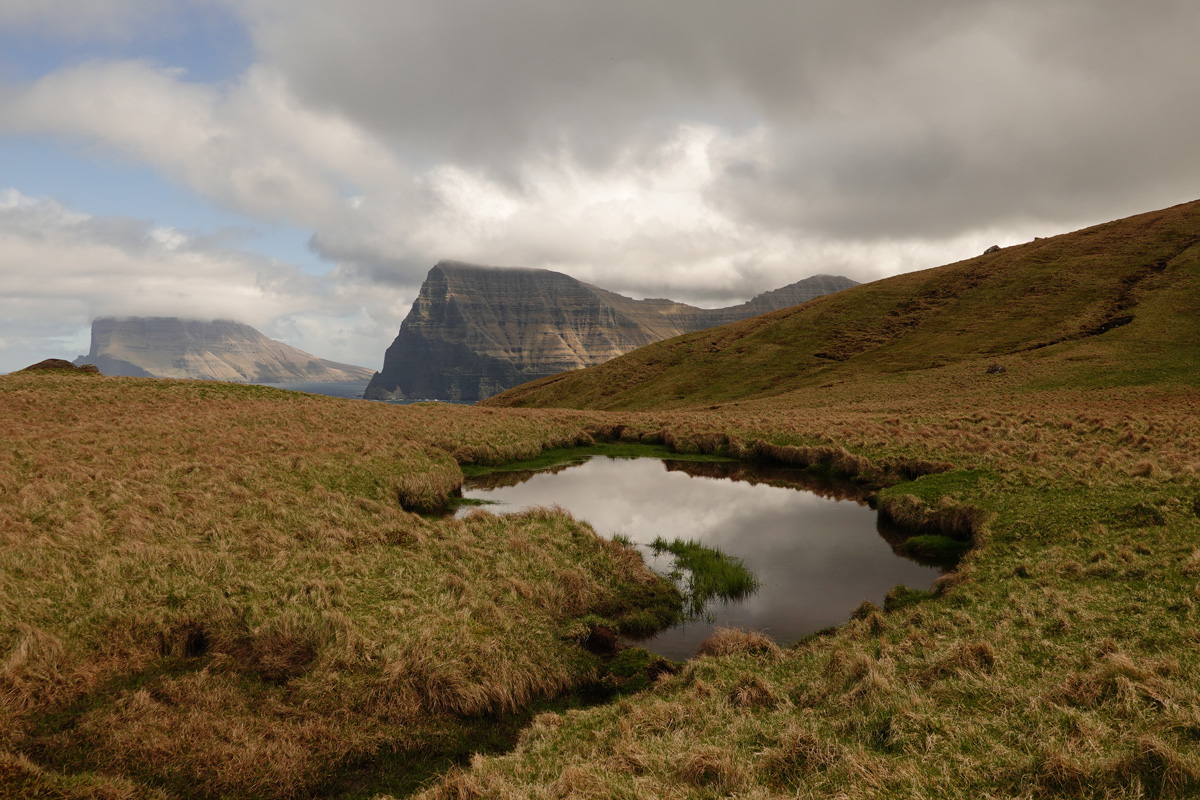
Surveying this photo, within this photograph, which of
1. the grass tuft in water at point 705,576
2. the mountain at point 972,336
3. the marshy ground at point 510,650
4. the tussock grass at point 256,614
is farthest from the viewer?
the mountain at point 972,336

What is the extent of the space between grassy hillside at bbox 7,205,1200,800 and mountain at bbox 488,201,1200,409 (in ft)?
119

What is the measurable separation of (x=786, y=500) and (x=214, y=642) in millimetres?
26632

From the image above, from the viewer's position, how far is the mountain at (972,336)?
67.9 m

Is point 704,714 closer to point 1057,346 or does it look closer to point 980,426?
point 980,426

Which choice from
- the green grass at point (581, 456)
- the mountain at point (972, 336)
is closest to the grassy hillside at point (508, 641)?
the green grass at point (581, 456)

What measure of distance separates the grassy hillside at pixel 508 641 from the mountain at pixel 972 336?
36.3 meters

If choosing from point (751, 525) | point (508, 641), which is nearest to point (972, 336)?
point (751, 525)

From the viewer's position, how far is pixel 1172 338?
68750 millimetres

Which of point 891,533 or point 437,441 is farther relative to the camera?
point 437,441

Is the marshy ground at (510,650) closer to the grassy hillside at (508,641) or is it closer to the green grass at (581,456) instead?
the grassy hillside at (508,641)

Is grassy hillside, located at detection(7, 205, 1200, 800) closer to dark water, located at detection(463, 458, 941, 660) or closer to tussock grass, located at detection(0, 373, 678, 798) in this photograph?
tussock grass, located at detection(0, 373, 678, 798)

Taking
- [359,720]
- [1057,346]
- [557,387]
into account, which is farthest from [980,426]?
[557,387]

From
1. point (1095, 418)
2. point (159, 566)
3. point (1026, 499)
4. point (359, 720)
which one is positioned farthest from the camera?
point (1095, 418)

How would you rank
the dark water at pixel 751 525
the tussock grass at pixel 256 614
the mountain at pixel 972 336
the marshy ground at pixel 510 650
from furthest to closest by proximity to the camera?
the mountain at pixel 972 336, the dark water at pixel 751 525, the tussock grass at pixel 256 614, the marshy ground at pixel 510 650
